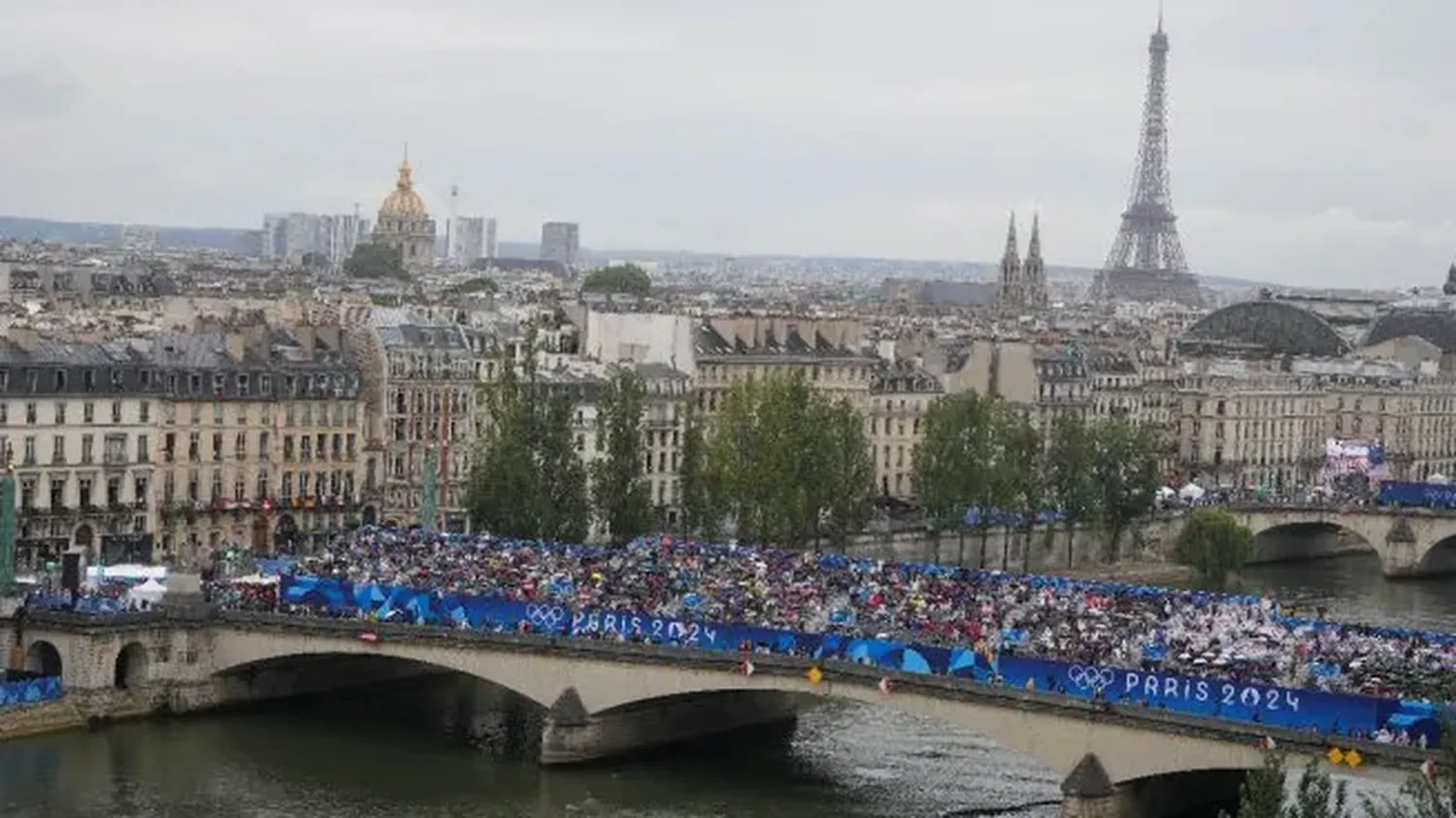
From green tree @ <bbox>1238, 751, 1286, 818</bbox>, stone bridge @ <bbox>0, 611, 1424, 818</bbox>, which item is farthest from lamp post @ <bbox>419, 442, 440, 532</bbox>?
green tree @ <bbox>1238, 751, 1286, 818</bbox>

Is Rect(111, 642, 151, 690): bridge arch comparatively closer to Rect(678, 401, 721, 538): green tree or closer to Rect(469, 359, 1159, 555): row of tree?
Rect(469, 359, 1159, 555): row of tree

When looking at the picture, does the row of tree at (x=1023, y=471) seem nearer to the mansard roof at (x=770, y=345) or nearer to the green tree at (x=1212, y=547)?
the green tree at (x=1212, y=547)

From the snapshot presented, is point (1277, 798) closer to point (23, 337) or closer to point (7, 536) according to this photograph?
point (7, 536)

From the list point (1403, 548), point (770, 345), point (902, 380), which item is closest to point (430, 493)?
point (770, 345)

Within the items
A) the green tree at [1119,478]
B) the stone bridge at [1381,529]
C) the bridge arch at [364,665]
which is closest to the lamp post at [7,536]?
the bridge arch at [364,665]

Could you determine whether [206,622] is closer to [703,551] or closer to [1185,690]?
[703,551]

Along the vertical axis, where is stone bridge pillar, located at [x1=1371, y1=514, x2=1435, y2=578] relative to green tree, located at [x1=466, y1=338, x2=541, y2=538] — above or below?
below
